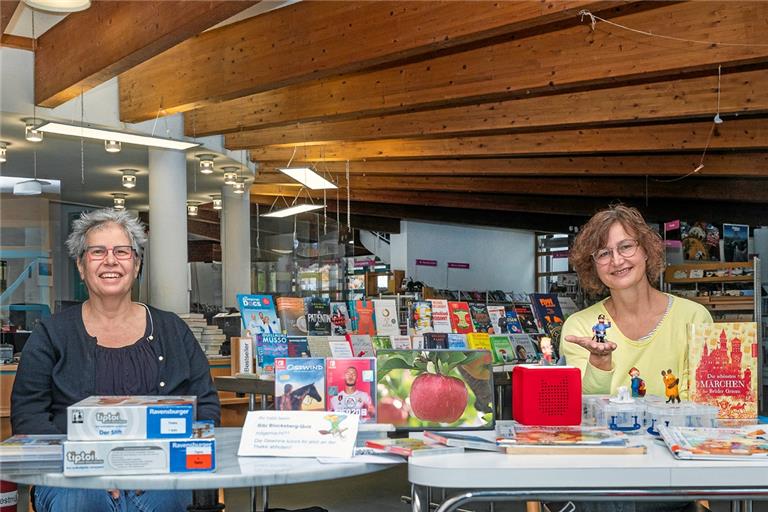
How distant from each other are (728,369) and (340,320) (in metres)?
4.46

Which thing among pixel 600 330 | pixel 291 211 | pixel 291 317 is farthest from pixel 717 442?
pixel 291 211

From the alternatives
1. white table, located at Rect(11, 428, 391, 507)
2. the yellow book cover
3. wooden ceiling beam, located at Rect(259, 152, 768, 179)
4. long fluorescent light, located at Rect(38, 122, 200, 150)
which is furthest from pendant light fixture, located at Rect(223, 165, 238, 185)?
white table, located at Rect(11, 428, 391, 507)

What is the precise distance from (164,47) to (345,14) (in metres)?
1.24

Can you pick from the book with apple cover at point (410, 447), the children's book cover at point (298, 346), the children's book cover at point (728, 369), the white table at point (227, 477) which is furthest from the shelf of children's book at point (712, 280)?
the white table at point (227, 477)

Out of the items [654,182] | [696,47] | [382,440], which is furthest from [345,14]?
[654,182]

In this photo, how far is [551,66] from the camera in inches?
248

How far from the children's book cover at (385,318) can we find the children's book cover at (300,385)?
3997 millimetres

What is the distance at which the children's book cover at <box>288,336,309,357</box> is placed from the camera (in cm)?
604

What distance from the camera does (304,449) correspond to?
2455 mm

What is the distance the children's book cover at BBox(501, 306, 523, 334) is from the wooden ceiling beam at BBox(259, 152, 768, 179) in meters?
2.73

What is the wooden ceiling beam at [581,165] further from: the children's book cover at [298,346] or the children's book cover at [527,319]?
the children's book cover at [298,346]

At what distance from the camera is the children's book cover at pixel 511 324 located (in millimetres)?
7852

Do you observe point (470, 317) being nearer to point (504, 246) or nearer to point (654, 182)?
point (654, 182)

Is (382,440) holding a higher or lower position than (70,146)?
lower
